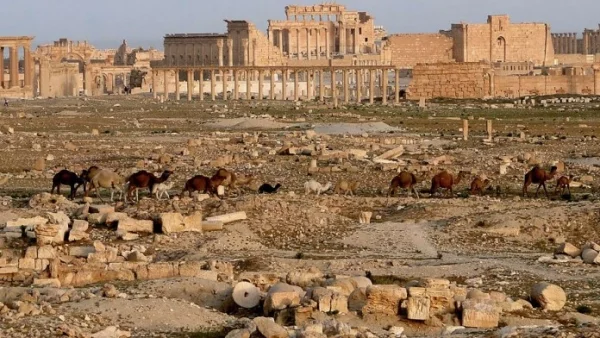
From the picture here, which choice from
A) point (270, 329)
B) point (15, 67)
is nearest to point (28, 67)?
point (15, 67)

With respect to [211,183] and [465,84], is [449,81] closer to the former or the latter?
[465,84]

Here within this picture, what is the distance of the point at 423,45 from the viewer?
416 feet

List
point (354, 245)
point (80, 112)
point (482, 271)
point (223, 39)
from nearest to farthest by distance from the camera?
point (482, 271)
point (354, 245)
point (80, 112)
point (223, 39)

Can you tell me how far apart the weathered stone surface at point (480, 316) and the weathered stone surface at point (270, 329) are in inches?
92.2

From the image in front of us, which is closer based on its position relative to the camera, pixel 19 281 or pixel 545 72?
pixel 19 281

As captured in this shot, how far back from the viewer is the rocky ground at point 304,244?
17.6 metres

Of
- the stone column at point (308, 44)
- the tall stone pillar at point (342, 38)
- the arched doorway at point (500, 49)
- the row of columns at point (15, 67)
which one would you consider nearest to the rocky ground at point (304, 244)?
the row of columns at point (15, 67)

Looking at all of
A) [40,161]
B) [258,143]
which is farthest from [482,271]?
[258,143]

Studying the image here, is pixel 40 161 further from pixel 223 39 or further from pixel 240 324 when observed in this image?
pixel 223 39

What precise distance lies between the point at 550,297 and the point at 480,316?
152 centimetres

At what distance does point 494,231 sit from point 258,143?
20650 millimetres

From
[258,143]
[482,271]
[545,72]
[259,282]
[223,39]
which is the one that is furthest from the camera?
[223,39]

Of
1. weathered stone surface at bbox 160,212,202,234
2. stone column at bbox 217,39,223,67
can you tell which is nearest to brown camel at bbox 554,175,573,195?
weathered stone surface at bbox 160,212,202,234

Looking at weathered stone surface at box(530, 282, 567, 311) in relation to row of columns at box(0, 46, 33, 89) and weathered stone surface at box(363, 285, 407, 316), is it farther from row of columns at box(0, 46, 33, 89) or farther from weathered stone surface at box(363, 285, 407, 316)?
row of columns at box(0, 46, 33, 89)
